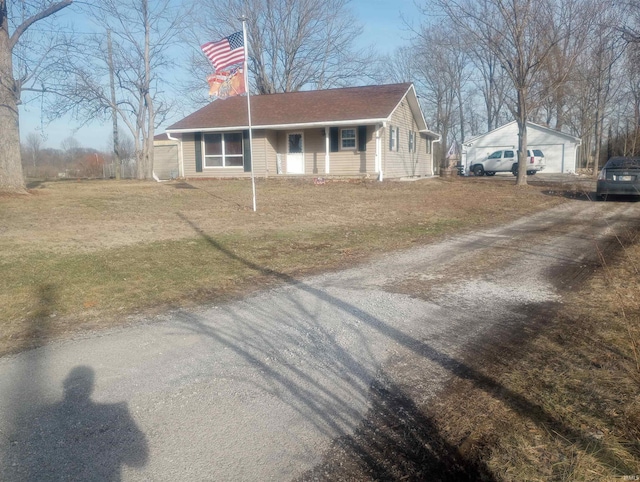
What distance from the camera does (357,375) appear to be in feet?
Answer: 13.0

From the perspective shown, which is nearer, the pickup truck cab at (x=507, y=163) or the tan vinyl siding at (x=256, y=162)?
the tan vinyl siding at (x=256, y=162)

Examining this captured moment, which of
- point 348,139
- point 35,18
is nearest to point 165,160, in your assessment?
point 348,139

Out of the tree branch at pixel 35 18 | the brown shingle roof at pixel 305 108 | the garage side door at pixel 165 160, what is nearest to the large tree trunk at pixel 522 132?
the brown shingle roof at pixel 305 108

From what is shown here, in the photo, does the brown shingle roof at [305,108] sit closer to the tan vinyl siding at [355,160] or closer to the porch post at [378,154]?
the porch post at [378,154]

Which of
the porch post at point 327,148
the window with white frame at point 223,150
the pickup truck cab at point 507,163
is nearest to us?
the porch post at point 327,148

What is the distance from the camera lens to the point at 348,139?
23.6 metres

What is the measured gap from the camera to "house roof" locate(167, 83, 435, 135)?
22.6 metres

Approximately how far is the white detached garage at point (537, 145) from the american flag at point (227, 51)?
103 ft

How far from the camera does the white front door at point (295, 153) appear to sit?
24812 millimetres

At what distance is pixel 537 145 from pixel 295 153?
2344 centimetres

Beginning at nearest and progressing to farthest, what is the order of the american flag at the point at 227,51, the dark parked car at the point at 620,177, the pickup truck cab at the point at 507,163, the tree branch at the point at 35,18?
the american flag at the point at 227,51 < the tree branch at the point at 35,18 < the dark parked car at the point at 620,177 < the pickup truck cab at the point at 507,163

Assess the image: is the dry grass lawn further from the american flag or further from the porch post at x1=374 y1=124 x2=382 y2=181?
the porch post at x1=374 y1=124 x2=382 y2=181

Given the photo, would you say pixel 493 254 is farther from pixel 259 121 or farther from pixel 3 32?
pixel 259 121

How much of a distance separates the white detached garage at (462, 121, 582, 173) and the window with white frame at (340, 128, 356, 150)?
20.1 metres
